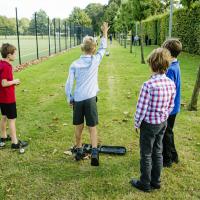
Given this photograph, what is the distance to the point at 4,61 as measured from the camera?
16.6ft

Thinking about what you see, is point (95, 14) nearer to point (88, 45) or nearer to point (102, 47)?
point (102, 47)

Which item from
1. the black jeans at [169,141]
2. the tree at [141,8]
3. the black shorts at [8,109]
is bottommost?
the black jeans at [169,141]

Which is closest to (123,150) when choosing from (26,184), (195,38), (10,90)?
(26,184)

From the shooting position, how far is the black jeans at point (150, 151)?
3.93 meters

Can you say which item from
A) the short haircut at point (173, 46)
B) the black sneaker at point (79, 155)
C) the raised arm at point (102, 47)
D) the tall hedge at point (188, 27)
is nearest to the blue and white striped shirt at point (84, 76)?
the raised arm at point (102, 47)

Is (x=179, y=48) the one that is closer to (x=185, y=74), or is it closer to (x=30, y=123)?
(x=30, y=123)

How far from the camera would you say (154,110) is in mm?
3859

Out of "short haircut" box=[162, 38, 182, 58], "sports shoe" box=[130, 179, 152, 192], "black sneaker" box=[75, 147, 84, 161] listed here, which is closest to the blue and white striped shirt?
"black sneaker" box=[75, 147, 84, 161]

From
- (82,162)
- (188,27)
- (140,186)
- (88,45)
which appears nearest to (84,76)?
(88,45)

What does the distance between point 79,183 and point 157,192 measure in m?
1.01

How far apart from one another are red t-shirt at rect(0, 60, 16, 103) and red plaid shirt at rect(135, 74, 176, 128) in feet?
7.47

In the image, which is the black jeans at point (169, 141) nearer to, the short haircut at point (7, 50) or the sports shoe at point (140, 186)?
the sports shoe at point (140, 186)

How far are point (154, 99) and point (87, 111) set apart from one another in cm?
131

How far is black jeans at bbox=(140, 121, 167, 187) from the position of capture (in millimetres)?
3934
